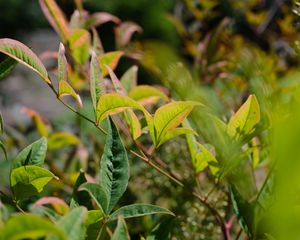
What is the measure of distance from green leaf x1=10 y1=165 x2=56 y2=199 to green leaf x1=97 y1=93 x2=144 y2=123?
9 cm

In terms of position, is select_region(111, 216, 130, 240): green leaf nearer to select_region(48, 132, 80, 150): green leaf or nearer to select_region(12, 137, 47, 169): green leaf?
select_region(12, 137, 47, 169): green leaf

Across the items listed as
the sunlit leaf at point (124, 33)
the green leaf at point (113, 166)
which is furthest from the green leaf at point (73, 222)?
the sunlit leaf at point (124, 33)

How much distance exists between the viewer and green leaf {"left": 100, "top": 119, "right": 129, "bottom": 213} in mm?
620

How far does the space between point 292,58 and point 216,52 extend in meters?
0.53

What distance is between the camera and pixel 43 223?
→ 0.38 m

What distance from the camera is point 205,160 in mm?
770

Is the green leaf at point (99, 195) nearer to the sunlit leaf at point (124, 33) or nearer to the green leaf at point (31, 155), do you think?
the green leaf at point (31, 155)

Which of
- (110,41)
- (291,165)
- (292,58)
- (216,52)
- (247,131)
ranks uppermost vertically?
(291,165)

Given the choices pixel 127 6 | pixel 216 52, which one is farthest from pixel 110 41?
pixel 216 52

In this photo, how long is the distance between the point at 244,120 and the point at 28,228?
1.27 ft

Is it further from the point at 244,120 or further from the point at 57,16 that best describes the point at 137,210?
the point at 57,16

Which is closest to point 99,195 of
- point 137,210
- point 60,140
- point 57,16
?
point 137,210

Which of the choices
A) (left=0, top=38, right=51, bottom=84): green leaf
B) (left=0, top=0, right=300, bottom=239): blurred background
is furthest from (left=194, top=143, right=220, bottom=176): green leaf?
(left=0, top=38, right=51, bottom=84): green leaf

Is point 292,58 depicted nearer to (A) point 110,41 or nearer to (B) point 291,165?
(B) point 291,165
